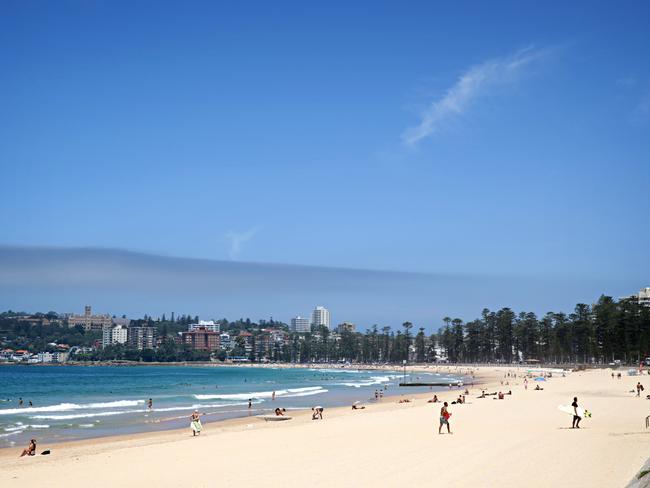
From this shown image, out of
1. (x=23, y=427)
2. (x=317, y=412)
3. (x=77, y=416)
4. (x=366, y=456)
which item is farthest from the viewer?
(x=77, y=416)

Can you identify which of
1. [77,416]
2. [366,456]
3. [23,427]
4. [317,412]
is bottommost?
[77,416]

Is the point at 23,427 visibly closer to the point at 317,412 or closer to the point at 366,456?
the point at 317,412

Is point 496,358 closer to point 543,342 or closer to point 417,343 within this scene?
point 543,342

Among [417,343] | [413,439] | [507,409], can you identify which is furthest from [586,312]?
[413,439]

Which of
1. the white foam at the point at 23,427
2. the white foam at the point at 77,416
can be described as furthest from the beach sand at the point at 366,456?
the white foam at the point at 77,416

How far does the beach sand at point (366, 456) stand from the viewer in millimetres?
16453

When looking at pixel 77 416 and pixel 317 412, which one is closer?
pixel 317 412

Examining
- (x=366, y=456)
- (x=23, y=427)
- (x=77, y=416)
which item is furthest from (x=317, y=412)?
(x=366, y=456)

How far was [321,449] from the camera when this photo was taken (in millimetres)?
22484

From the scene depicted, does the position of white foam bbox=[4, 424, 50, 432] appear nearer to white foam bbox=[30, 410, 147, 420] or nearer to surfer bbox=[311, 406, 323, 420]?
white foam bbox=[30, 410, 147, 420]

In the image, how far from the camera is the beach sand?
1645 centimetres

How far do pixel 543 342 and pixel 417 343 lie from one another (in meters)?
54.3

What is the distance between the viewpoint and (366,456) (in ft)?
66.7

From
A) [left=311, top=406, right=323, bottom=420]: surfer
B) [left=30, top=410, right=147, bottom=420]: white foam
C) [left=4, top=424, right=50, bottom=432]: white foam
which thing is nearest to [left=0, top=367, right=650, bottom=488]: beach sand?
[left=311, top=406, right=323, bottom=420]: surfer
